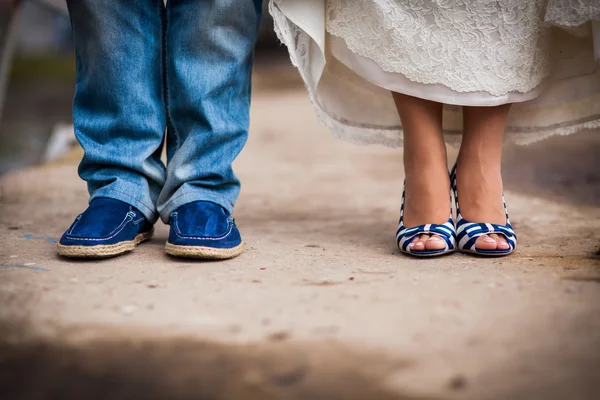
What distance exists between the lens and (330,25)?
1161mm

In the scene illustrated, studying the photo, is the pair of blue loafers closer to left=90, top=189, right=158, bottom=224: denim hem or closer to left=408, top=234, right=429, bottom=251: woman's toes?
left=90, top=189, right=158, bottom=224: denim hem

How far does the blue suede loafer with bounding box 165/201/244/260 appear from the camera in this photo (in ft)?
3.53

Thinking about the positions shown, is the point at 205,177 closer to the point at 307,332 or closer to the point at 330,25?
the point at 330,25

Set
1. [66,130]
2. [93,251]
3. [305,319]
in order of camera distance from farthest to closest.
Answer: [66,130]
[93,251]
[305,319]

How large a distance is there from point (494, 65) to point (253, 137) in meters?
1.86

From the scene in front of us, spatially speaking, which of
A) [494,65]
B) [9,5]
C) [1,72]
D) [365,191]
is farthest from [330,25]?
[1,72]

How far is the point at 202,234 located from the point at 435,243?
1.37ft

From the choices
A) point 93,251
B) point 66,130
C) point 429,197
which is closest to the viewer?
point 93,251

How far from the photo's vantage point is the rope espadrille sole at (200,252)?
42.2 inches

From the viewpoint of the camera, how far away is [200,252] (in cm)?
107

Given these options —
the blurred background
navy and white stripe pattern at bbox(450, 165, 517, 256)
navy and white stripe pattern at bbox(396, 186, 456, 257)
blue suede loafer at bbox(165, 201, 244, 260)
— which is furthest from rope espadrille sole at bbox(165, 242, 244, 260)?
the blurred background

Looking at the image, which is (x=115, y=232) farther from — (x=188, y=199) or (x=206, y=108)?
(x=206, y=108)

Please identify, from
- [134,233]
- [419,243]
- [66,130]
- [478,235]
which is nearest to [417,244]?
[419,243]

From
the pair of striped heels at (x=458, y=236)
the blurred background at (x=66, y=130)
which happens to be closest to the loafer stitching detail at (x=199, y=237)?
the pair of striped heels at (x=458, y=236)
